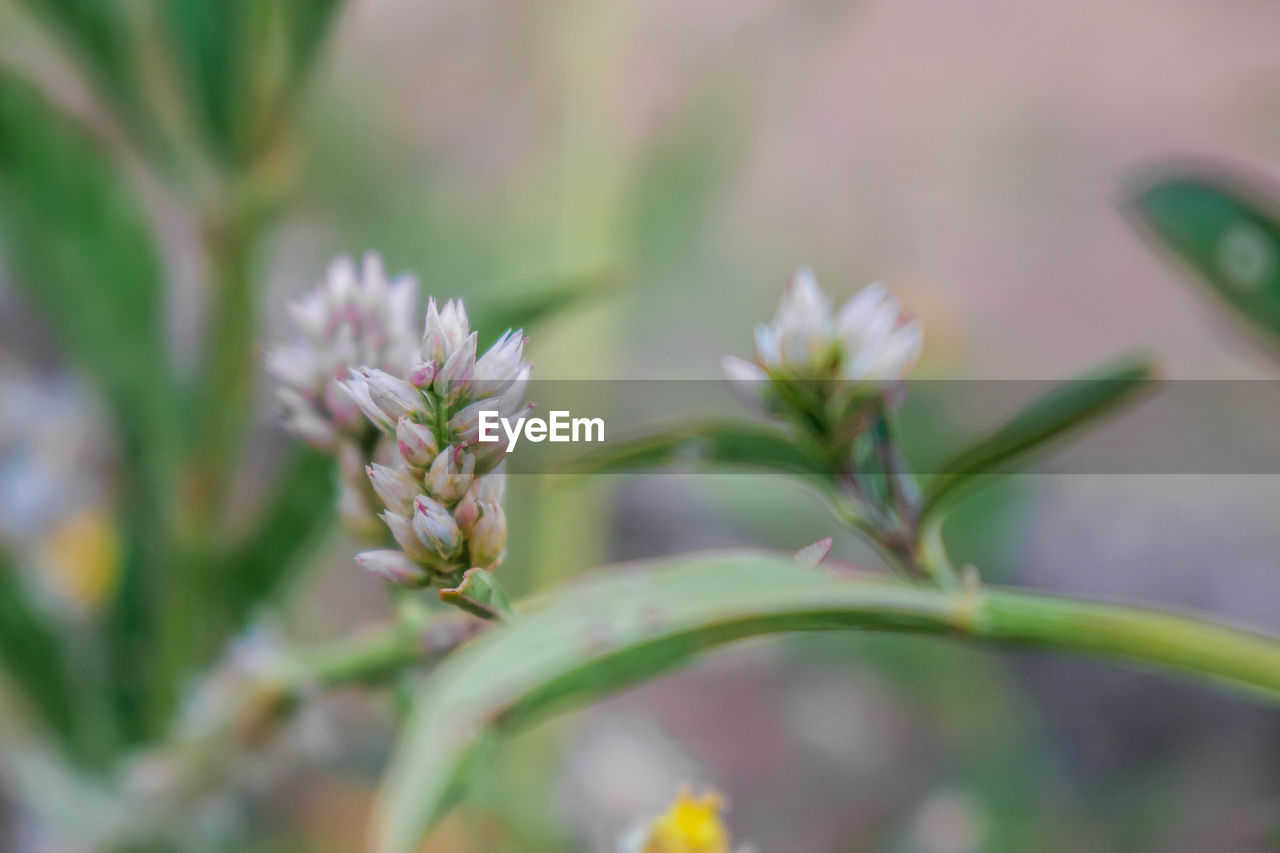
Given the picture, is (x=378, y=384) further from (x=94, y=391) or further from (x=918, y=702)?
(x=918, y=702)

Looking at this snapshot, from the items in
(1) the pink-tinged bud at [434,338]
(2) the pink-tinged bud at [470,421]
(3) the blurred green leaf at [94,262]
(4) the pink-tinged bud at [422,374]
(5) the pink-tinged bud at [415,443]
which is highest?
(3) the blurred green leaf at [94,262]

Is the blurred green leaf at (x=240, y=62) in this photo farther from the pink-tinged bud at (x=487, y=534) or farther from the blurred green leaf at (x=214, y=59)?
the pink-tinged bud at (x=487, y=534)

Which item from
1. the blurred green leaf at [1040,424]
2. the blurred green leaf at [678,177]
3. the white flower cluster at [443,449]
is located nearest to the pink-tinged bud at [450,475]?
the white flower cluster at [443,449]

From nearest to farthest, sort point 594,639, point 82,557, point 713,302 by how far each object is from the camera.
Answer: point 594,639 → point 82,557 → point 713,302

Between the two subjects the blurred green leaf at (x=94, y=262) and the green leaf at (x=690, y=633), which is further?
the blurred green leaf at (x=94, y=262)

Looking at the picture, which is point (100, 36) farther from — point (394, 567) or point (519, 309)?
point (394, 567)

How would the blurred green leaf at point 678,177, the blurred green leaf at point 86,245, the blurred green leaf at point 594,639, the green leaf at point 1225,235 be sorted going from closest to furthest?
the blurred green leaf at point 594,639
the green leaf at point 1225,235
the blurred green leaf at point 86,245
the blurred green leaf at point 678,177

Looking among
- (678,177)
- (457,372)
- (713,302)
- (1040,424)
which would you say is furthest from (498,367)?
(713,302)
